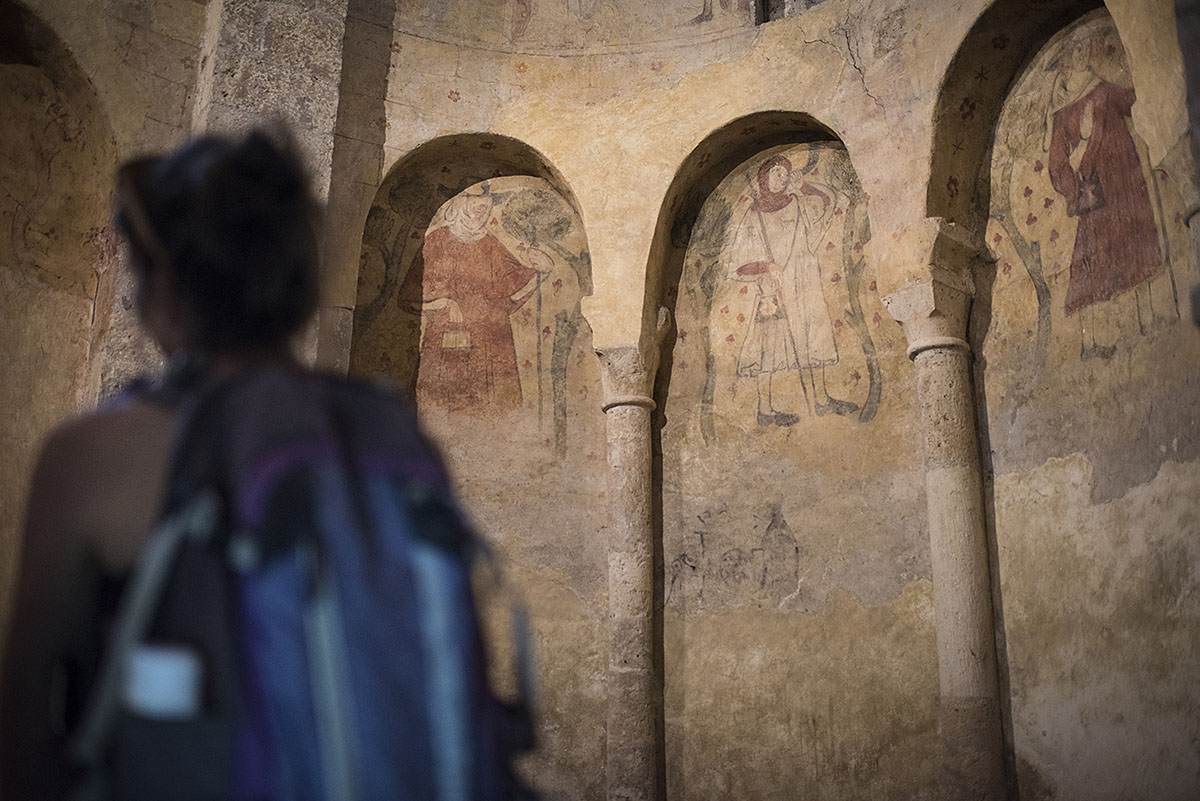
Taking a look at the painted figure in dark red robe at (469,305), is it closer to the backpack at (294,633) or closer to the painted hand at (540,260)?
the painted hand at (540,260)

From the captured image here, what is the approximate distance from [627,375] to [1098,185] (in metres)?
2.94

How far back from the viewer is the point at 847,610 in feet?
19.9

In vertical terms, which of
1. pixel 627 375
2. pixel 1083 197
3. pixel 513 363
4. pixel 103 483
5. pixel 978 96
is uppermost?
pixel 978 96

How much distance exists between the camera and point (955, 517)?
17.9ft

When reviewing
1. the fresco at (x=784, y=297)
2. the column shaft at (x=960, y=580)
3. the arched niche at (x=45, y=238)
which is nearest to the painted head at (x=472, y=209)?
the fresco at (x=784, y=297)

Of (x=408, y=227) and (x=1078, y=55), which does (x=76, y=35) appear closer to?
(x=408, y=227)

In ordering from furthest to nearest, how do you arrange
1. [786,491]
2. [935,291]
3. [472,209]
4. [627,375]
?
1. [472,209]
2. [627,375]
3. [786,491]
4. [935,291]

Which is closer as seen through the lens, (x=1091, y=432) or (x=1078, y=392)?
(x=1091, y=432)

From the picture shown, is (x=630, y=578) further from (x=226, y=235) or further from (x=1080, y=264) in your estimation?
(x=226, y=235)

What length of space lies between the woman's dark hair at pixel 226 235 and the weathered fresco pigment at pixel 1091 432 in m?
4.68

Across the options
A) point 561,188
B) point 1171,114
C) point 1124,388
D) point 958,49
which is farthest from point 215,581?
point 561,188

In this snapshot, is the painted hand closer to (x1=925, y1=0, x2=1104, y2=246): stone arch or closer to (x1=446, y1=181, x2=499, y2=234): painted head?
(x1=446, y1=181, x2=499, y2=234): painted head

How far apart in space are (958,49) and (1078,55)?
25.8 inches

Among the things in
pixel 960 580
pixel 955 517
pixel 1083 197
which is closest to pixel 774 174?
pixel 1083 197
